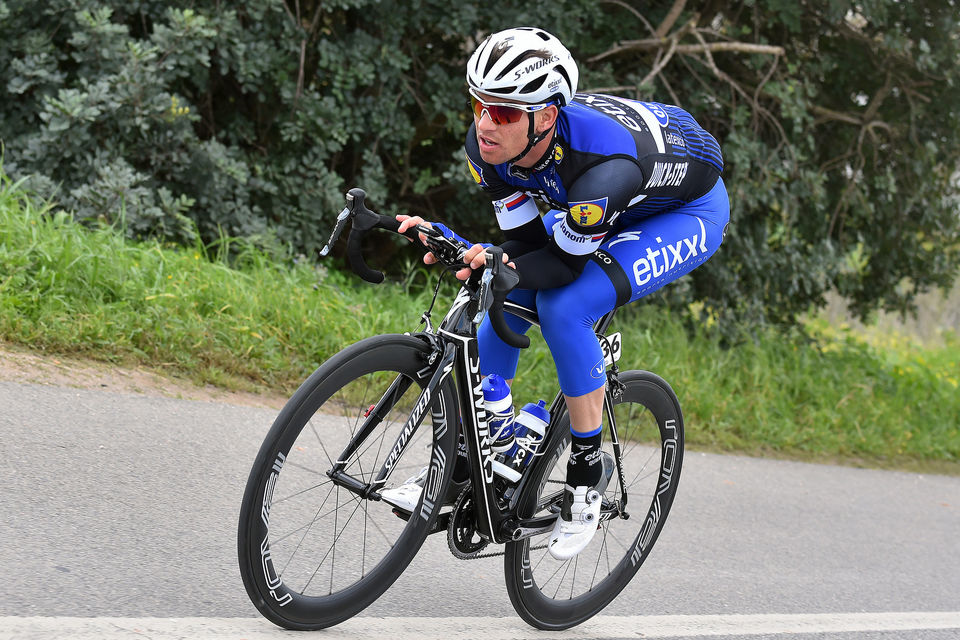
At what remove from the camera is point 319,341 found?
6414mm

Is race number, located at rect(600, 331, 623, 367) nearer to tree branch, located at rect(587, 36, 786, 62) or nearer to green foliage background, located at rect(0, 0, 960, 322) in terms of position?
green foliage background, located at rect(0, 0, 960, 322)

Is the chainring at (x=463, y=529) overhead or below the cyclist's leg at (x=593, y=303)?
below

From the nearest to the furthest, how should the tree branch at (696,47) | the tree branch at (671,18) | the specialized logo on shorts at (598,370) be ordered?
the specialized logo on shorts at (598,370)
the tree branch at (696,47)
the tree branch at (671,18)

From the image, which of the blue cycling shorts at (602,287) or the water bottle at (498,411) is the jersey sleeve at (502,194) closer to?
the blue cycling shorts at (602,287)

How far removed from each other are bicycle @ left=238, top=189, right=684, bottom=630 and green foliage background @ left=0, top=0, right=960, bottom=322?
4194mm

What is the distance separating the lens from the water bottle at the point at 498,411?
11.7 ft

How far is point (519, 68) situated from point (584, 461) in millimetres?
1418

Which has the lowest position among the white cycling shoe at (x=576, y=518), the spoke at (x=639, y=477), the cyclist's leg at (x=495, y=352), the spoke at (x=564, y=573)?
the spoke at (x=564, y=573)

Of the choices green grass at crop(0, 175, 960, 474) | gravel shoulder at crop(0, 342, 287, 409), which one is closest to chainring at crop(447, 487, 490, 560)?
gravel shoulder at crop(0, 342, 287, 409)

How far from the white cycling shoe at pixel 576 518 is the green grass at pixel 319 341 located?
2.74m

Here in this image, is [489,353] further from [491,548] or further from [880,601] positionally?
[880,601]

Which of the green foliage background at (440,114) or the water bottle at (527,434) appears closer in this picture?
the water bottle at (527,434)

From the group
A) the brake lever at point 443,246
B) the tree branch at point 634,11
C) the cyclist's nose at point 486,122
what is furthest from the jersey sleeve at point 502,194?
the tree branch at point 634,11

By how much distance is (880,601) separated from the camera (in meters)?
4.77
